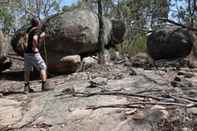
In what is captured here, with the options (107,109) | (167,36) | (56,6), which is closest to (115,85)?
(107,109)

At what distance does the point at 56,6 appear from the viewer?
1067 inches

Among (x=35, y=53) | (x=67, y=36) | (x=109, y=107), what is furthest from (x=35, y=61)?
(x=67, y=36)

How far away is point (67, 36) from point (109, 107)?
22.2 ft

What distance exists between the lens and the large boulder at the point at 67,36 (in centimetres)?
1452

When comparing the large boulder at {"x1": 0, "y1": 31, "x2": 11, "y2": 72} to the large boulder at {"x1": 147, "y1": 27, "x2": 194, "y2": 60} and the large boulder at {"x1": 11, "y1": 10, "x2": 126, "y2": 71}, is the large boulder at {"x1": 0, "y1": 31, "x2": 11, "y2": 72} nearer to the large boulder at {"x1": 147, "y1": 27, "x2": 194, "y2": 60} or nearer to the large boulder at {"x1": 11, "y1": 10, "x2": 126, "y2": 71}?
the large boulder at {"x1": 11, "y1": 10, "x2": 126, "y2": 71}

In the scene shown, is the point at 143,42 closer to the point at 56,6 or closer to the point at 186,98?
the point at 56,6

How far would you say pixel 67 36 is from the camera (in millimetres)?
14453

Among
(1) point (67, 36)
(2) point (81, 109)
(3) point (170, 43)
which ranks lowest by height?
(2) point (81, 109)

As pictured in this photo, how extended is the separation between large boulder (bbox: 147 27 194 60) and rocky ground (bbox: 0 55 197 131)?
5.59 m

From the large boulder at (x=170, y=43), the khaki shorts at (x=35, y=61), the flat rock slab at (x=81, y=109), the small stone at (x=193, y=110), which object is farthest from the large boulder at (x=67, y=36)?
the small stone at (x=193, y=110)

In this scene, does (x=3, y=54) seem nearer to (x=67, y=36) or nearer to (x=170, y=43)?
(x=67, y=36)

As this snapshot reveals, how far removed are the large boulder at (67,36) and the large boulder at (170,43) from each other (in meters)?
3.18

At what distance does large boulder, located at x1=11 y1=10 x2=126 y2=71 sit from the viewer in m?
14.5

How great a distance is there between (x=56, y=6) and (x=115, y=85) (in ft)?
57.8
